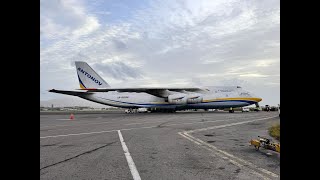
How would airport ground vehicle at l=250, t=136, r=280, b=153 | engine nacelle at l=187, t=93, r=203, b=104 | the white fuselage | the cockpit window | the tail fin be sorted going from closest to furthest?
airport ground vehicle at l=250, t=136, r=280, b=153 < engine nacelle at l=187, t=93, r=203, b=104 < the white fuselage < the cockpit window < the tail fin

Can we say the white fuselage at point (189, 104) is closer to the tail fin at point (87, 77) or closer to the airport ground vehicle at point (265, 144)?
the tail fin at point (87, 77)

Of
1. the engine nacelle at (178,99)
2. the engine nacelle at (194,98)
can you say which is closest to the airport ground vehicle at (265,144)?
the engine nacelle at (178,99)

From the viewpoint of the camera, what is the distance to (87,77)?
51.9 m

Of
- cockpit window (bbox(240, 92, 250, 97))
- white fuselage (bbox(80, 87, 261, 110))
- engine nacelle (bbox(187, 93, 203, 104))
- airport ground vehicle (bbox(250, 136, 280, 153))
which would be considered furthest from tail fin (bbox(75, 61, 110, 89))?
airport ground vehicle (bbox(250, 136, 280, 153))

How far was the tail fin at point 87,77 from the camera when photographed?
51.8 m

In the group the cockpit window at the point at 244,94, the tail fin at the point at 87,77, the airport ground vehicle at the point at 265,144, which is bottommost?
the airport ground vehicle at the point at 265,144

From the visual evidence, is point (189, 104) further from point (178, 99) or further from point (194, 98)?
point (178, 99)

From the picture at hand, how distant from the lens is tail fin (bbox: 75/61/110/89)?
51.8m

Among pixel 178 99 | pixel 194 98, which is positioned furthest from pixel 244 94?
pixel 178 99

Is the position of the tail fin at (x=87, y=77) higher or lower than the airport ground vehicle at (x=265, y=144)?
higher

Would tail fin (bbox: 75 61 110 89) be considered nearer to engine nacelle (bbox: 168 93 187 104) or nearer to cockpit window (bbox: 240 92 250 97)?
engine nacelle (bbox: 168 93 187 104)
